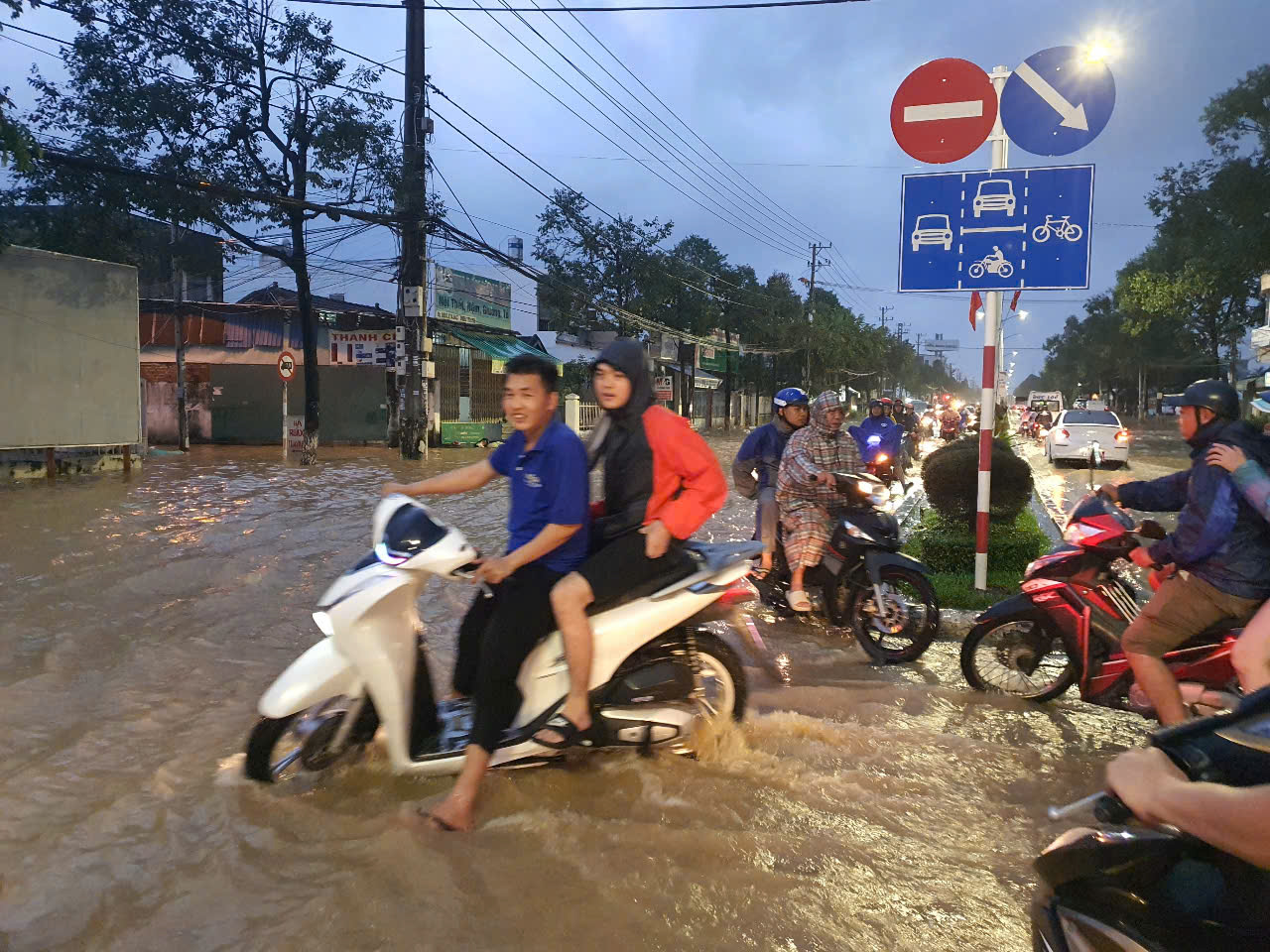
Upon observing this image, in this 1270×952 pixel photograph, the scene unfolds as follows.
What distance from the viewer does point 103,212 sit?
66.4 ft

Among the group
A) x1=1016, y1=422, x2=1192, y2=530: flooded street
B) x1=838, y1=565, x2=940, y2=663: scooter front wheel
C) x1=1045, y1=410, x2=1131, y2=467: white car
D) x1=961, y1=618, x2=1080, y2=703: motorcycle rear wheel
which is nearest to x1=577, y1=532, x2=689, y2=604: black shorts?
x1=961, y1=618, x2=1080, y2=703: motorcycle rear wheel

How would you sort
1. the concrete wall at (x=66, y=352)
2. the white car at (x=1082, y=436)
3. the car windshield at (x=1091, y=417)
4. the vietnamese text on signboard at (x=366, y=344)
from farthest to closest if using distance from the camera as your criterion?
the vietnamese text on signboard at (x=366, y=344)
the car windshield at (x=1091, y=417)
the white car at (x=1082, y=436)
the concrete wall at (x=66, y=352)

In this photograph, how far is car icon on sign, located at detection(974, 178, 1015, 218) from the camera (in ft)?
21.7

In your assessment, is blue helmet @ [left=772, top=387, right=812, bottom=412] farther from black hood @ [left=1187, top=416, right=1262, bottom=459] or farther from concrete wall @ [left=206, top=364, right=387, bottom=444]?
concrete wall @ [left=206, top=364, right=387, bottom=444]

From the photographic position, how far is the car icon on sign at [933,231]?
6.76 m

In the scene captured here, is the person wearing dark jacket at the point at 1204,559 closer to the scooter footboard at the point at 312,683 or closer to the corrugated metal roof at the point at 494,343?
the scooter footboard at the point at 312,683

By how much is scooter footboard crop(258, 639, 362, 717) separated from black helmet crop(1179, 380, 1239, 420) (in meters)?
3.43

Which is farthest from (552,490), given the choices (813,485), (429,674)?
(813,485)

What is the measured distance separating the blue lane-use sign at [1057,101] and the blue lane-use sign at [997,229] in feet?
0.82

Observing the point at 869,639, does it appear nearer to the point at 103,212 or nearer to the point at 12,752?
the point at 12,752

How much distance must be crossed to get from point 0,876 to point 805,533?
4.59 m

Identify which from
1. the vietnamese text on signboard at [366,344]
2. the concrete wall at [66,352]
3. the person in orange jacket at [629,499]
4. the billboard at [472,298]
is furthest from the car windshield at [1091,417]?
the person in orange jacket at [629,499]

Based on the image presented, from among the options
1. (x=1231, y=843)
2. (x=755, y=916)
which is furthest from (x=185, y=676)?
(x=1231, y=843)

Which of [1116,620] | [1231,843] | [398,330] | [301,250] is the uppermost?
[301,250]
